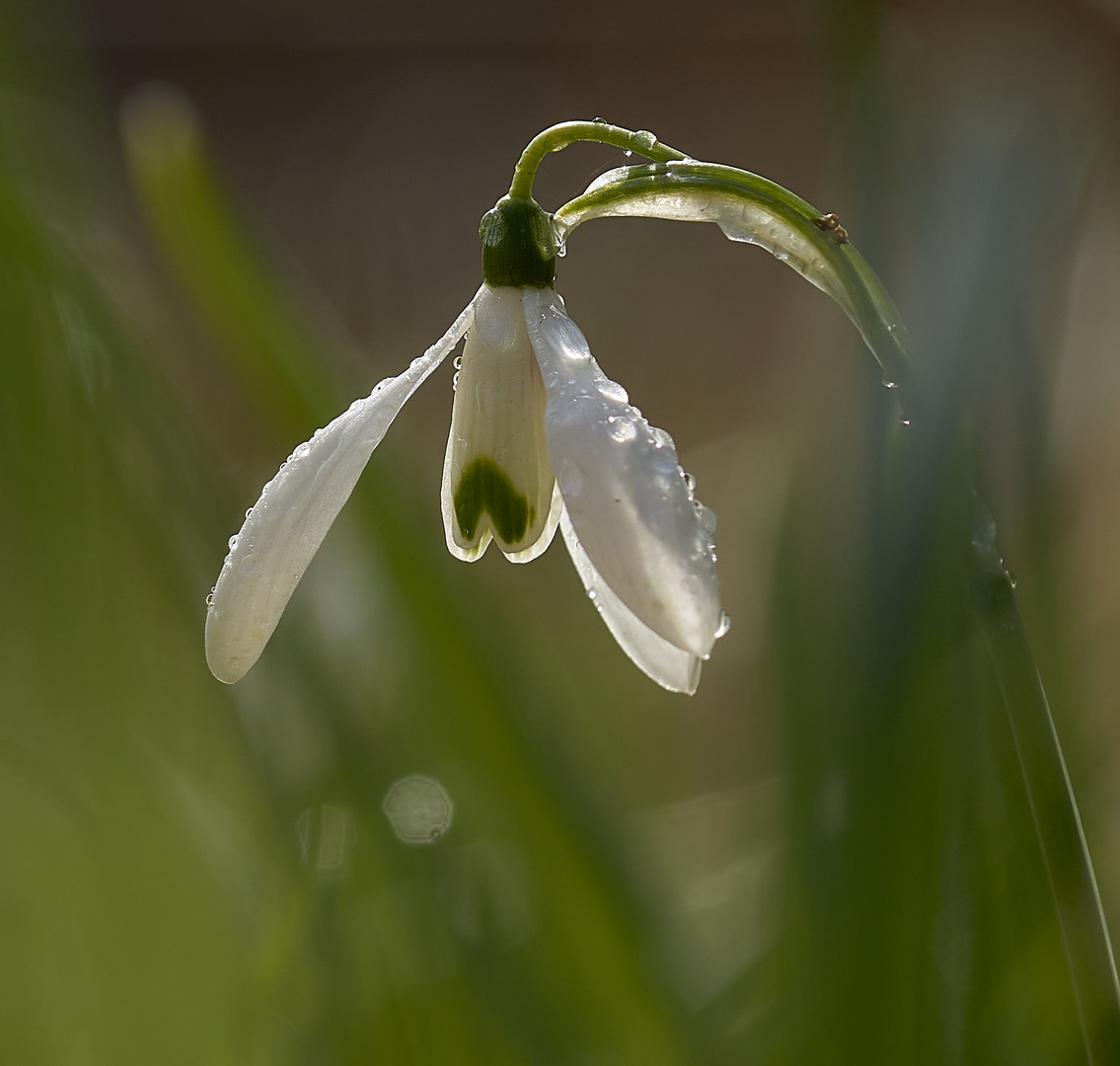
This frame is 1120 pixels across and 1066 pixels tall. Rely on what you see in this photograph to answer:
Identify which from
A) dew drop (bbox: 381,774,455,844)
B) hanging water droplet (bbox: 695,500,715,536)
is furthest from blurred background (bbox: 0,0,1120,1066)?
hanging water droplet (bbox: 695,500,715,536)

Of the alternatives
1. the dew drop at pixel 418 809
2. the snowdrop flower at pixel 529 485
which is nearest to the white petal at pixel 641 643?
the snowdrop flower at pixel 529 485

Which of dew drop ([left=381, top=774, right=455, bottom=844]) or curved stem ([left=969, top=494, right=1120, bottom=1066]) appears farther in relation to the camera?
dew drop ([left=381, top=774, right=455, bottom=844])

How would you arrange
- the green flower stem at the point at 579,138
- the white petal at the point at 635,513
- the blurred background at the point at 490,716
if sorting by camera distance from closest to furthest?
1. the white petal at the point at 635,513
2. the green flower stem at the point at 579,138
3. the blurred background at the point at 490,716

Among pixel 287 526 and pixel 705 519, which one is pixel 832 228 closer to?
pixel 705 519

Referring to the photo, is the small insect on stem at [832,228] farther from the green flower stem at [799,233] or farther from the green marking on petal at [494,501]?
the green marking on petal at [494,501]

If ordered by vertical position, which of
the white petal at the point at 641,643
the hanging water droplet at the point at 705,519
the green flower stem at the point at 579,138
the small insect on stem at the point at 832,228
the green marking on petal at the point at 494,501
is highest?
the green flower stem at the point at 579,138

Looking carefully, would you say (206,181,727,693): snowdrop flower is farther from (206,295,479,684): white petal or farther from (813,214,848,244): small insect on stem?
(813,214,848,244): small insect on stem

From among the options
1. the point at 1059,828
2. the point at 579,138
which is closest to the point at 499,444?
the point at 579,138
